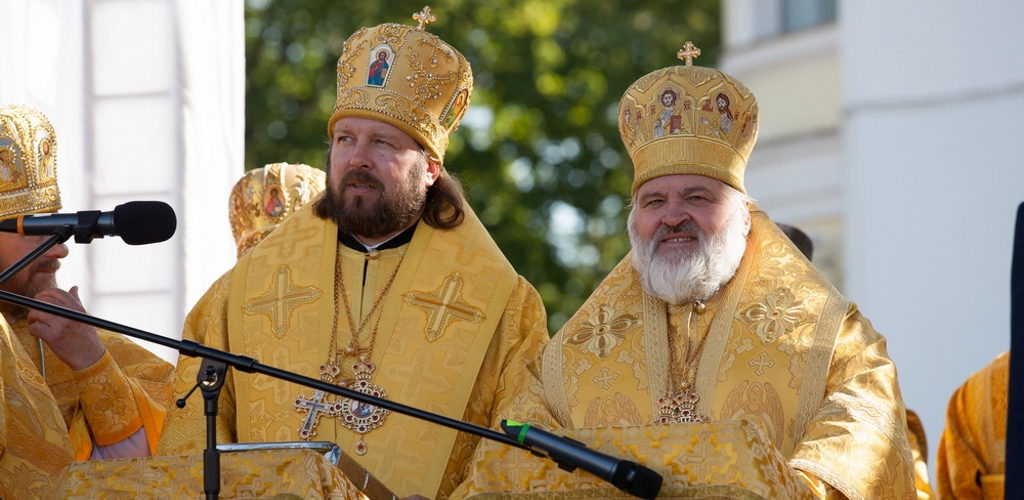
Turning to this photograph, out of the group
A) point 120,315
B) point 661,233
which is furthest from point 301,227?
point 120,315

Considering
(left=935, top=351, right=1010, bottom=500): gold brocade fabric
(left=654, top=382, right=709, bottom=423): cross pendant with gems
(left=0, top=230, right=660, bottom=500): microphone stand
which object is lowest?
(left=935, top=351, right=1010, bottom=500): gold brocade fabric

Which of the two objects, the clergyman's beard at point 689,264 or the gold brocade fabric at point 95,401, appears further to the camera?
the gold brocade fabric at point 95,401

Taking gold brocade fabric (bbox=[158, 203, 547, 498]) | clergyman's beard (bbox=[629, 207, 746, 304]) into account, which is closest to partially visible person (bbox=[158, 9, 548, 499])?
gold brocade fabric (bbox=[158, 203, 547, 498])

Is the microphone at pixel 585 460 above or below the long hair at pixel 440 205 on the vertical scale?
below

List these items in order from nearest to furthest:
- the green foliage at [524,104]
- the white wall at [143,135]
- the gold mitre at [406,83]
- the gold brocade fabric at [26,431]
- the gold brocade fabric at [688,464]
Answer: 1. the gold brocade fabric at [688,464]
2. the gold brocade fabric at [26,431]
3. the gold mitre at [406,83]
4. the white wall at [143,135]
5. the green foliage at [524,104]

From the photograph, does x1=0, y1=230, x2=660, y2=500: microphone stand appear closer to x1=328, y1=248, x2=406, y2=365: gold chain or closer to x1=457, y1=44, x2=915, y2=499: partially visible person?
x1=457, y1=44, x2=915, y2=499: partially visible person

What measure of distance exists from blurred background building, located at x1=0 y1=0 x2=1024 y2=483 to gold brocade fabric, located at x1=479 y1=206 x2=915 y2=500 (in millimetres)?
2826

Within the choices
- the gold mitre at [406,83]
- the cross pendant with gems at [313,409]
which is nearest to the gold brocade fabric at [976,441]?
the gold mitre at [406,83]

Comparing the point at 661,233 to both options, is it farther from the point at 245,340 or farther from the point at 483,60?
the point at 483,60

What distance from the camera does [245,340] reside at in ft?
20.7

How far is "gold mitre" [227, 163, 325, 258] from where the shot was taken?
26.9ft

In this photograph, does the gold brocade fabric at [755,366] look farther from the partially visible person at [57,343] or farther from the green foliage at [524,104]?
the green foliage at [524,104]

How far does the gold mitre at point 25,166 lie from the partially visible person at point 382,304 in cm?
76

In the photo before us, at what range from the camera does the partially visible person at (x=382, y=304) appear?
6.01 meters
